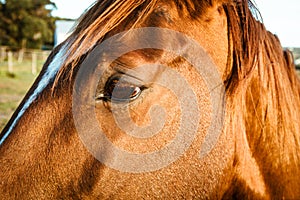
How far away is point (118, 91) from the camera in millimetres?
1609

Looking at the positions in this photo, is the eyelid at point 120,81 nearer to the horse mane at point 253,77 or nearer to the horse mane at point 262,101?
the horse mane at point 253,77

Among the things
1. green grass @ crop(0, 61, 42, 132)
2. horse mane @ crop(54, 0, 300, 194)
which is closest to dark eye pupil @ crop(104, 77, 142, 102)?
horse mane @ crop(54, 0, 300, 194)

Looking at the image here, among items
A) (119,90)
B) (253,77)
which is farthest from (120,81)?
(253,77)

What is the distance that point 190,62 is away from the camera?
179 cm

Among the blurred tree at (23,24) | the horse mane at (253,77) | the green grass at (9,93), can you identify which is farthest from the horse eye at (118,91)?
the blurred tree at (23,24)

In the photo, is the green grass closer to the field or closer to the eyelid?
the field

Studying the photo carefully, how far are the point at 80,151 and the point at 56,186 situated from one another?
20 centimetres

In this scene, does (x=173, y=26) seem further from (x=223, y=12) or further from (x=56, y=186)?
(x=56, y=186)

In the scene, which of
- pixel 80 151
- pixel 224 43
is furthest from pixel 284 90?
pixel 80 151

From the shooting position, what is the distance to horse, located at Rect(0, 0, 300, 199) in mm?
1595

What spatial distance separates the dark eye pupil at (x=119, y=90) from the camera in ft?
5.27

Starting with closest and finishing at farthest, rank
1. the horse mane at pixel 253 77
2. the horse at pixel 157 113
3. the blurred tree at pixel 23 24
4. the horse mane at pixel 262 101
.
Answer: the horse at pixel 157 113, the horse mane at pixel 253 77, the horse mane at pixel 262 101, the blurred tree at pixel 23 24

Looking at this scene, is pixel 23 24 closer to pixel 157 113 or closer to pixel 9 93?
pixel 9 93

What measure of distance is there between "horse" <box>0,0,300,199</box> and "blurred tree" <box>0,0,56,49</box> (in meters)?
38.5
